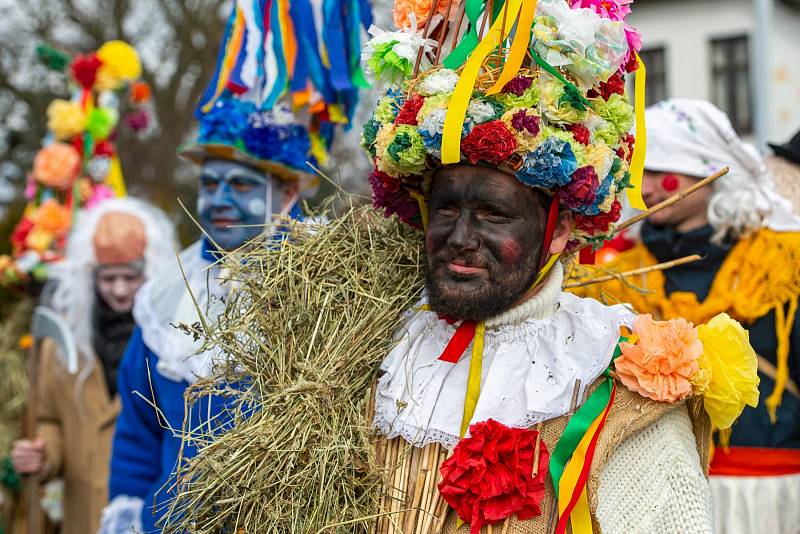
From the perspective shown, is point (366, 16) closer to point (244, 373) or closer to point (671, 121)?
point (671, 121)

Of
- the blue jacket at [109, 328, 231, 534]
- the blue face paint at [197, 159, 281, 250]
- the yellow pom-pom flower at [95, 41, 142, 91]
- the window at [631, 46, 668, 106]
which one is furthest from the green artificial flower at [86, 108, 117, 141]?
the window at [631, 46, 668, 106]

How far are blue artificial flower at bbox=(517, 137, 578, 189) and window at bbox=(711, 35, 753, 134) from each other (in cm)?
1872

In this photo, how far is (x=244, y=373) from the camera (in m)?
2.94

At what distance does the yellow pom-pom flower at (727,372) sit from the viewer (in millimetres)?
2635

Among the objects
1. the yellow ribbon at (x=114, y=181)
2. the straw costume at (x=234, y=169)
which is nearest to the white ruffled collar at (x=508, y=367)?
the straw costume at (x=234, y=169)

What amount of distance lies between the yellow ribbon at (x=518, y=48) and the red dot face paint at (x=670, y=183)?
1.94 m

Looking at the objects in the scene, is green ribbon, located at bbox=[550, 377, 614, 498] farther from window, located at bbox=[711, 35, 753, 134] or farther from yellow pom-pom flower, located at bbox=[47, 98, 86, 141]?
window, located at bbox=[711, 35, 753, 134]

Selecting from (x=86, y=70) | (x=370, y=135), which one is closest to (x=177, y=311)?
(x=370, y=135)

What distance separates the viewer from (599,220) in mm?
2895

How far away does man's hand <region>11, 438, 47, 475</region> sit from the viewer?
5461mm

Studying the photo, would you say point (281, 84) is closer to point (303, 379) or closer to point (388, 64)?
point (388, 64)

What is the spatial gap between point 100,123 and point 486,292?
445 cm

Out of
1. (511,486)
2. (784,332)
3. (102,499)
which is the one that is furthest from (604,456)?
(102,499)

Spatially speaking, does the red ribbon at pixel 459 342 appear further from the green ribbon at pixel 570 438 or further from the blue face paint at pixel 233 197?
the blue face paint at pixel 233 197
